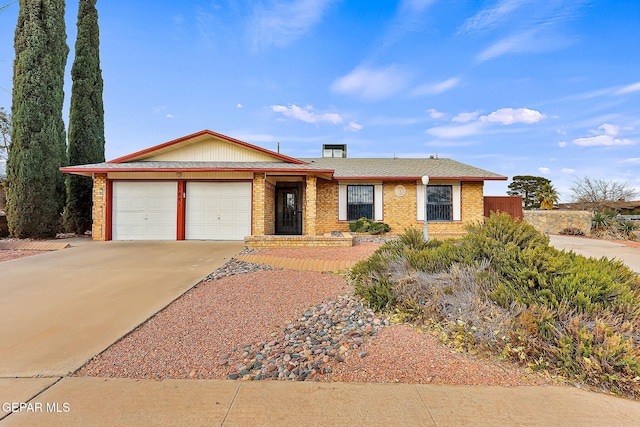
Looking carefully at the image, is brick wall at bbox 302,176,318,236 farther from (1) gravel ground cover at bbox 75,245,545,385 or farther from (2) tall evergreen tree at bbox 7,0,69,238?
(2) tall evergreen tree at bbox 7,0,69,238

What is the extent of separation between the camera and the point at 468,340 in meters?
2.93

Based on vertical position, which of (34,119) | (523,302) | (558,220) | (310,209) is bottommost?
(523,302)

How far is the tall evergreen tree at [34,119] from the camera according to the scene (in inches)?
423

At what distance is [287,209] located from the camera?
14.2 m

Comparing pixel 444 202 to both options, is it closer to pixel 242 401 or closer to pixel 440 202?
pixel 440 202

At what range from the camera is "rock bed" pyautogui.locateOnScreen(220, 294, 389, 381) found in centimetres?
251

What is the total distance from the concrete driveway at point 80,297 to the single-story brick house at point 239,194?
2.18 meters

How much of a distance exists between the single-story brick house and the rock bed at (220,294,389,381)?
606cm

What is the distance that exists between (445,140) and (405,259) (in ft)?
58.1

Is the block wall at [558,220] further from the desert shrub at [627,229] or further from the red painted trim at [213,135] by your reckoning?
the red painted trim at [213,135]

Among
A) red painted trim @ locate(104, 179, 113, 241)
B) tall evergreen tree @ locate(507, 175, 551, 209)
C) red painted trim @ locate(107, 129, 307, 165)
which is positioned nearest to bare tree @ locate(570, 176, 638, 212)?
tall evergreen tree @ locate(507, 175, 551, 209)

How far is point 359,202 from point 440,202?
12.6 feet

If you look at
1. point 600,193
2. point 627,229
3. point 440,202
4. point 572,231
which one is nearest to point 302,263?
point 440,202

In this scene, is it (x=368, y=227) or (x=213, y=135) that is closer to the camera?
(x=213, y=135)
